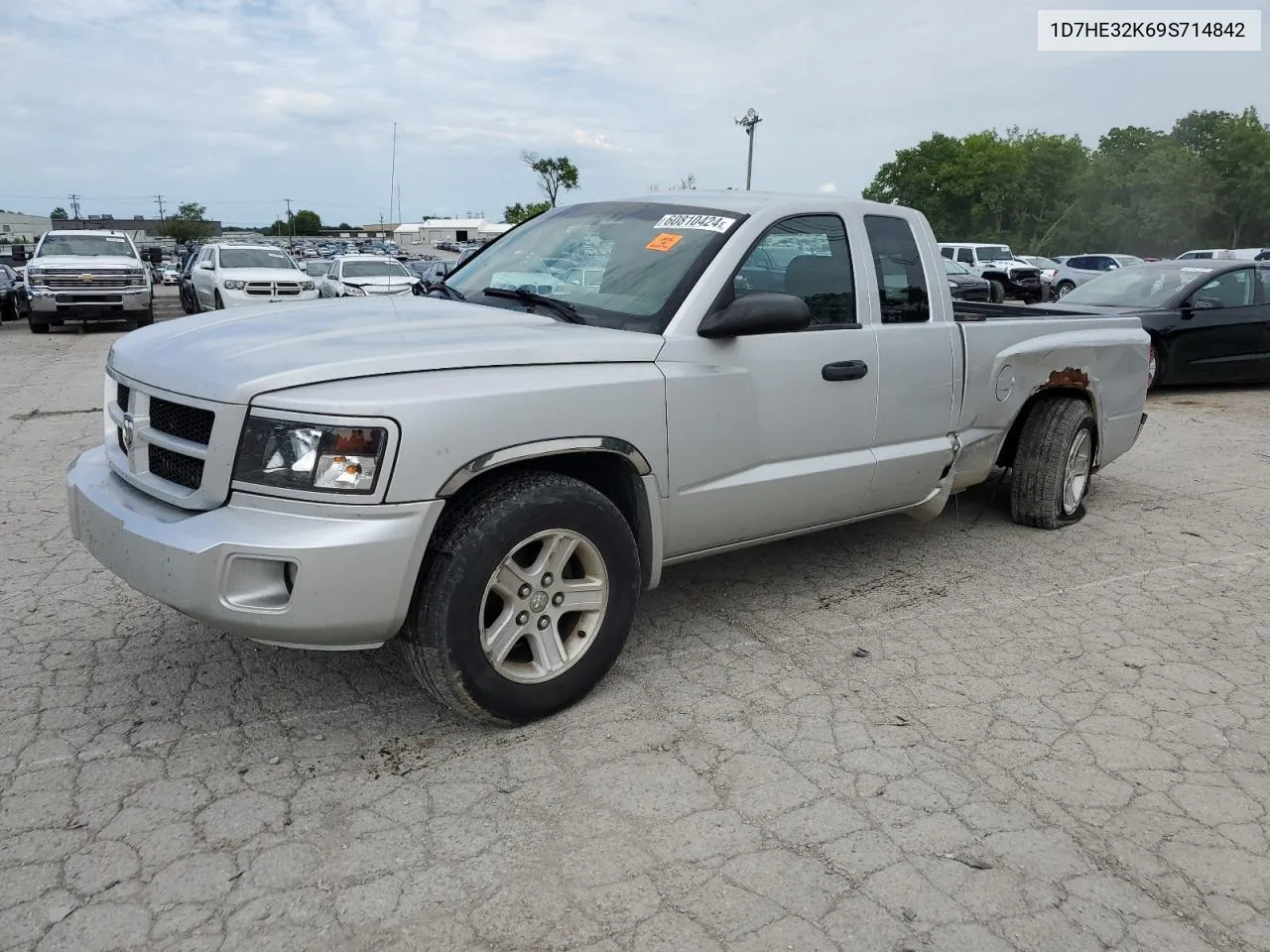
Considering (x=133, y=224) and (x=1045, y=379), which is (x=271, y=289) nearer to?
(x=1045, y=379)

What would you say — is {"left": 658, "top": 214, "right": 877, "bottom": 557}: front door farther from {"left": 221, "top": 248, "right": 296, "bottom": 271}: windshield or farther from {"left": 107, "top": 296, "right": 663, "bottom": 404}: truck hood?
{"left": 221, "top": 248, "right": 296, "bottom": 271}: windshield

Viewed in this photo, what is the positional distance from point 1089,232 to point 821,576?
67.2 metres

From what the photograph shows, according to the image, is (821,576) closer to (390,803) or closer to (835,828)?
(835,828)

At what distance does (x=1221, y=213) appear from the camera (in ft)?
194

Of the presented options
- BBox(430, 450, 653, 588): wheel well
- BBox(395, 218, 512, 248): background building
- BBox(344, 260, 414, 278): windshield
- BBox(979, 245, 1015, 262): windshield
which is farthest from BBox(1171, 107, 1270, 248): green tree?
BBox(395, 218, 512, 248): background building

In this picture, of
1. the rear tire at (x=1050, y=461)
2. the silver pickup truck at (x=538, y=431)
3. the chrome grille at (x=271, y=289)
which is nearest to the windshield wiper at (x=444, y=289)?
the silver pickup truck at (x=538, y=431)

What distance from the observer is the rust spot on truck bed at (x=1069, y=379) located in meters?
5.55

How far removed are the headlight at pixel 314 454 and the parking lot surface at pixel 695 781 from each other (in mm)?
917

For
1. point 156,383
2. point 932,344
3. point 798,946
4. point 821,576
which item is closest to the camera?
point 798,946

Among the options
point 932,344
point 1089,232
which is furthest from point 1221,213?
point 932,344

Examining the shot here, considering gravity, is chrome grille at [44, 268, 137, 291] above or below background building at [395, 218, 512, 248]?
below

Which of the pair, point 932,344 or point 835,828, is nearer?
point 835,828

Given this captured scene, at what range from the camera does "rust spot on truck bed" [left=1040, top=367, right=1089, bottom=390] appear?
5547mm

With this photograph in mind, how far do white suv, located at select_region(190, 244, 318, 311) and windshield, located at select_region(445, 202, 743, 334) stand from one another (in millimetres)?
14783
